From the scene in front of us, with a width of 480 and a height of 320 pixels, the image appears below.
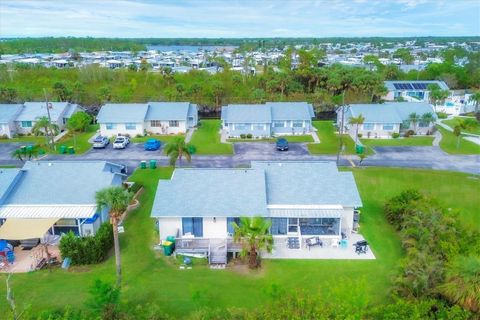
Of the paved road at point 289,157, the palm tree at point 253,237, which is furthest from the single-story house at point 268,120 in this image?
the palm tree at point 253,237

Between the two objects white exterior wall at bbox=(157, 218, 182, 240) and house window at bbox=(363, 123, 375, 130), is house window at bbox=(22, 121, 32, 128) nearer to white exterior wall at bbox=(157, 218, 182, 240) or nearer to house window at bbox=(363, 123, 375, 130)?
white exterior wall at bbox=(157, 218, 182, 240)

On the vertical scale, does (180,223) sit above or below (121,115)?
→ below

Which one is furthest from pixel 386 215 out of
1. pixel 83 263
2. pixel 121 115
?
pixel 121 115

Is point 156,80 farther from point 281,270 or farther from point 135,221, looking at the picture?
point 281,270

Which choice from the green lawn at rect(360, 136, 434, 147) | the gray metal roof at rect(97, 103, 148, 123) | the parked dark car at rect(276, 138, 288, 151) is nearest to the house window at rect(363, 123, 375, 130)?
the green lawn at rect(360, 136, 434, 147)

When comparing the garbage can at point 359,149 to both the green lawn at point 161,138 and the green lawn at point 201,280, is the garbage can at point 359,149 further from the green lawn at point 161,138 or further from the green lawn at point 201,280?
the green lawn at point 161,138
